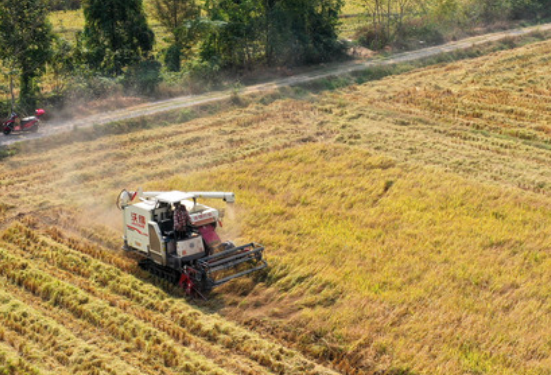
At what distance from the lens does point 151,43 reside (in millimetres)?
38938

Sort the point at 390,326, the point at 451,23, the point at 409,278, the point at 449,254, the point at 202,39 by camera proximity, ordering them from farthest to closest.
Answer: the point at 451,23 → the point at 202,39 → the point at 449,254 → the point at 409,278 → the point at 390,326

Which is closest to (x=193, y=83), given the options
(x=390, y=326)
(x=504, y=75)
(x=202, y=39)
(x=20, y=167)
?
(x=202, y=39)

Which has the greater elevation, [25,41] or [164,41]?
[25,41]

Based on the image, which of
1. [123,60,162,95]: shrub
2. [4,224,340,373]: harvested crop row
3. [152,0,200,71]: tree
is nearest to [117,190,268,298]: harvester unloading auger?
[4,224,340,373]: harvested crop row

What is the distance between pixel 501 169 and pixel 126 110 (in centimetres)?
1885

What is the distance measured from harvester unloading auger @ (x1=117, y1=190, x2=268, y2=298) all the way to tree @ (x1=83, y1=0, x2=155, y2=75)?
2096 cm

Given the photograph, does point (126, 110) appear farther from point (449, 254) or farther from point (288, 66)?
point (449, 254)

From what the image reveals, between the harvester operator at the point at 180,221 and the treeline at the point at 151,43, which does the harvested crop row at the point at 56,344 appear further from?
the treeline at the point at 151,43

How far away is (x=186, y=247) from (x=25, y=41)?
1932cm

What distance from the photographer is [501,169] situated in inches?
967

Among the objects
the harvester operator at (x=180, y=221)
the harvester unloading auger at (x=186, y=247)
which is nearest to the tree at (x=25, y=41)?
the harvester unloading auger at (x=186, y=247)

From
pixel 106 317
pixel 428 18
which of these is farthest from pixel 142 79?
pixel 428 18

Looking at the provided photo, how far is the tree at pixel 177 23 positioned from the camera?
4028 cm

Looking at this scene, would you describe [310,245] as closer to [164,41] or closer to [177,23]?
[164,41]
